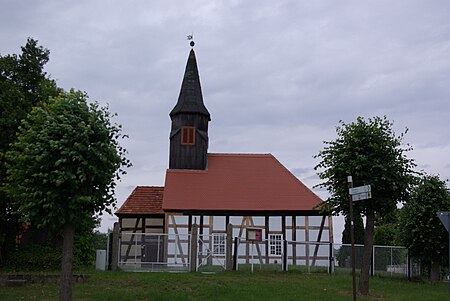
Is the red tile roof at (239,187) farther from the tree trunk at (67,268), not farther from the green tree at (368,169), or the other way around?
the tree trunk at (67,268)

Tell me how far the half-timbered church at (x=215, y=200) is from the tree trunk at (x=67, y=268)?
14.0 m

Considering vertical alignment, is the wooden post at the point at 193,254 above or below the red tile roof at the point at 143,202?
below

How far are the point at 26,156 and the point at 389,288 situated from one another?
1246 centimetres

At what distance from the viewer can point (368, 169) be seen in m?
16.2

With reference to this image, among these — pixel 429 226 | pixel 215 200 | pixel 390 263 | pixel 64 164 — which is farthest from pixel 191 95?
pixel 64 164

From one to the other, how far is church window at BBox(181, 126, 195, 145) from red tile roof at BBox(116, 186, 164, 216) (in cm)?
344

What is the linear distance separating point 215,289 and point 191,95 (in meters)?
21.1

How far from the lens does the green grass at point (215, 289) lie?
48.1ft

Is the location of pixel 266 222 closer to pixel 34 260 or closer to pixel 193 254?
pixel 193 254

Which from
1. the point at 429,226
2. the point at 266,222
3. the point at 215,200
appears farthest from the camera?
the point at 215,200

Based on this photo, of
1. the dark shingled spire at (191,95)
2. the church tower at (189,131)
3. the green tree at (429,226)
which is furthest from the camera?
the dark shingled spire at (191,95)

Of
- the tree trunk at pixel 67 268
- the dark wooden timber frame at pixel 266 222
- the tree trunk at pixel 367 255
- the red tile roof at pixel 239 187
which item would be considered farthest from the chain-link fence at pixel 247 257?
the tree trunk at pixel 67 268

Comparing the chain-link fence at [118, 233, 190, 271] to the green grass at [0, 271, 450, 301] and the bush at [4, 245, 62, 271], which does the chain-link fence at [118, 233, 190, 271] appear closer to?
the bush at [4, 245, 62, 271]

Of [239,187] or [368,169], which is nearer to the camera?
[368,169]
